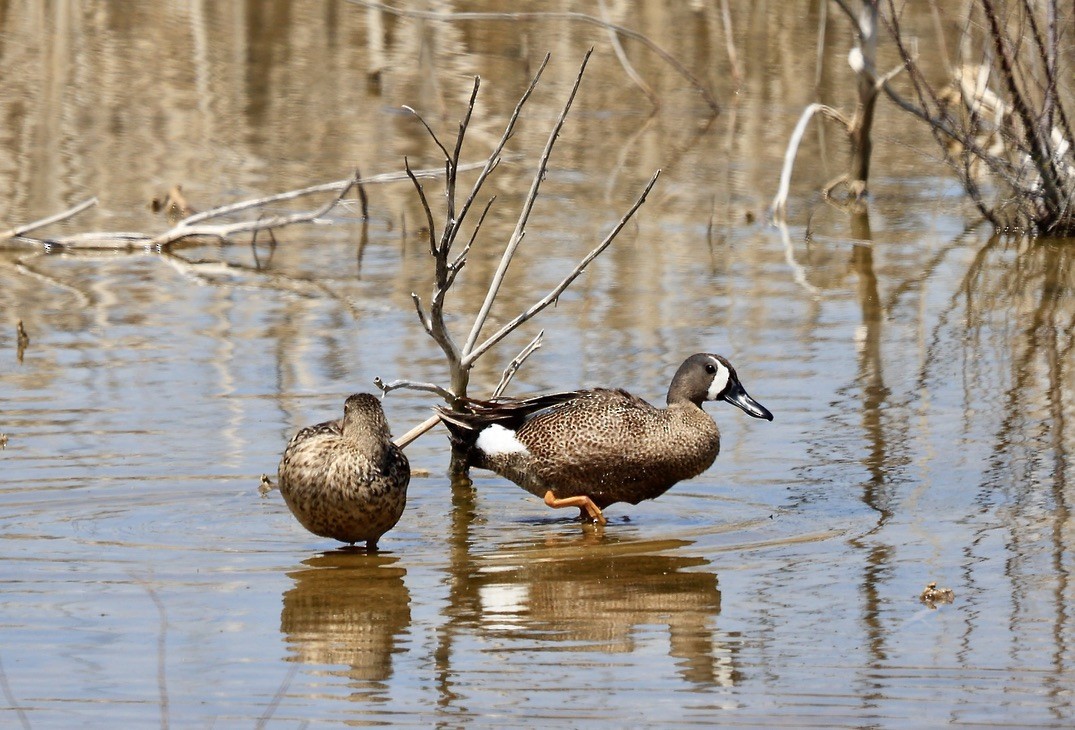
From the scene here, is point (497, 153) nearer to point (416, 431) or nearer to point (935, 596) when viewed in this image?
point (416, 431)

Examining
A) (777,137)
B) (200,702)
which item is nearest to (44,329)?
(200,702)

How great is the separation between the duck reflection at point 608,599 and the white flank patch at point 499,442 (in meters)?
0.65

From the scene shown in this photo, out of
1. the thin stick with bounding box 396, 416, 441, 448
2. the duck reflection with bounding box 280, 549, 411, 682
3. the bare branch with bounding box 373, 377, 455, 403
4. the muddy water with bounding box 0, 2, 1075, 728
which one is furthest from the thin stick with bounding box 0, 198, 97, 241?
the duck reflection with bounding box 280, 549, 411, 682

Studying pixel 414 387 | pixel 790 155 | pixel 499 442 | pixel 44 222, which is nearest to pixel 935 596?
pixel 499 442

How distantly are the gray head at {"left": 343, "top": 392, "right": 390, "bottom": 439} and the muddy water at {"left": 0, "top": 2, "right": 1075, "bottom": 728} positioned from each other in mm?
444

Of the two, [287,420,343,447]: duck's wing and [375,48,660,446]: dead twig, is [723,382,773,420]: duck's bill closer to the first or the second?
[375,48,660,446]: dead twig

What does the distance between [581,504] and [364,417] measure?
101cm

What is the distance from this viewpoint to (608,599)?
577cm

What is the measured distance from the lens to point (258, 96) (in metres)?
19.6

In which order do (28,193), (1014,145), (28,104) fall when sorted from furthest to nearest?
(28,104), (28,193), (1014,145)

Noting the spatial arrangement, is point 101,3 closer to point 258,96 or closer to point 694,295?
point 258,96

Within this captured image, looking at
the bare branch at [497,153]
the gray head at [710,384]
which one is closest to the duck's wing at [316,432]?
the bare branch at [497,153]

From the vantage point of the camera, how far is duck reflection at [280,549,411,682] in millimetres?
5113

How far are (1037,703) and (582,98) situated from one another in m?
15.7
